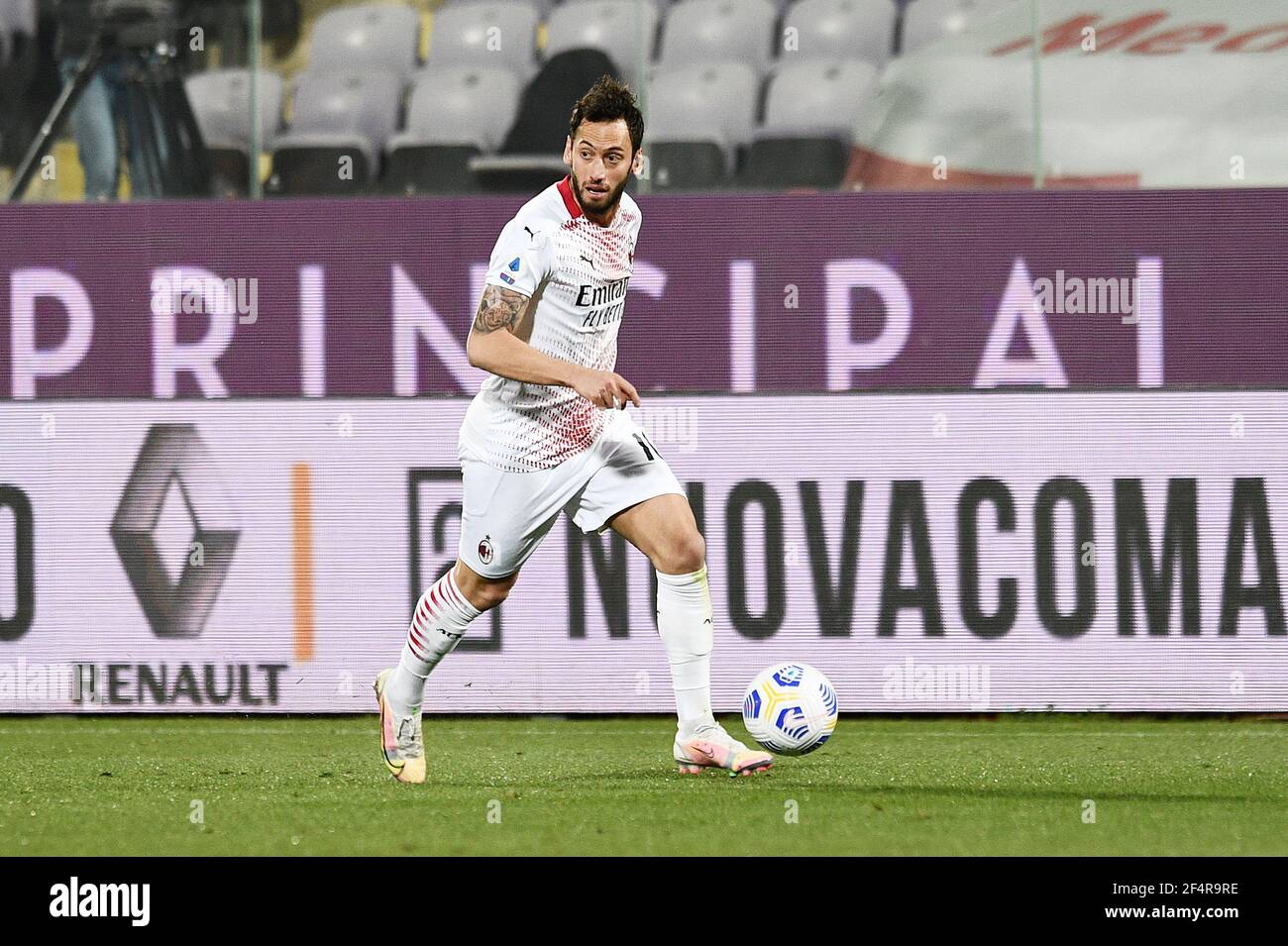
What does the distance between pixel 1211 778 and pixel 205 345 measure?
187 inches

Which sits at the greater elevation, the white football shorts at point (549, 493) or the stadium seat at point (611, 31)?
the stadium seat at point (611, 31)

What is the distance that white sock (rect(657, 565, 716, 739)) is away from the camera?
18.8 feet

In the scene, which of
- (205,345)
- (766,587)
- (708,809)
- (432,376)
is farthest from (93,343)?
(708,809)

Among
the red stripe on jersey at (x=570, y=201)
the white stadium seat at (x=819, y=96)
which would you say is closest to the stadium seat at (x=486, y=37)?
the white stadium seat at (x=819, y=96)

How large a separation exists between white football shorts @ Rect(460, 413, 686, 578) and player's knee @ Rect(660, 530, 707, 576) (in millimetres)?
138

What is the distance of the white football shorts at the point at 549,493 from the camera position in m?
5.69

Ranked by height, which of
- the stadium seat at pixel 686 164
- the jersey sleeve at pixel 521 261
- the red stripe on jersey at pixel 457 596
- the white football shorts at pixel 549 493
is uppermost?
the stadium seat at pixel 686 164

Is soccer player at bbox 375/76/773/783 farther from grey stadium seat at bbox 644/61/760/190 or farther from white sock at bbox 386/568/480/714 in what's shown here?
grey stadium seat at bbox 644/61/760/190

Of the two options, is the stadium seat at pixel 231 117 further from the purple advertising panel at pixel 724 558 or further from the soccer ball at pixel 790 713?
the soccer ball at pixel 790 713

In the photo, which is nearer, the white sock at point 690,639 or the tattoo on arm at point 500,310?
the tattoo on arm at point 500,310

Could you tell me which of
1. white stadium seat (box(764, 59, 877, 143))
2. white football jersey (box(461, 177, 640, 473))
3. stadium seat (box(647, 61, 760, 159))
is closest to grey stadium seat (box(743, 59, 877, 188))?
white stadium seat (box(764, 59, 877, 143))

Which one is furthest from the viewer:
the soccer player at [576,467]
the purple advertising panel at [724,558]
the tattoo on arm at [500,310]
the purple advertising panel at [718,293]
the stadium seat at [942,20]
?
the stadium seat at [942,20]

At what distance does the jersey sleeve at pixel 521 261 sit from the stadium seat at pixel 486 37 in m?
3.82
